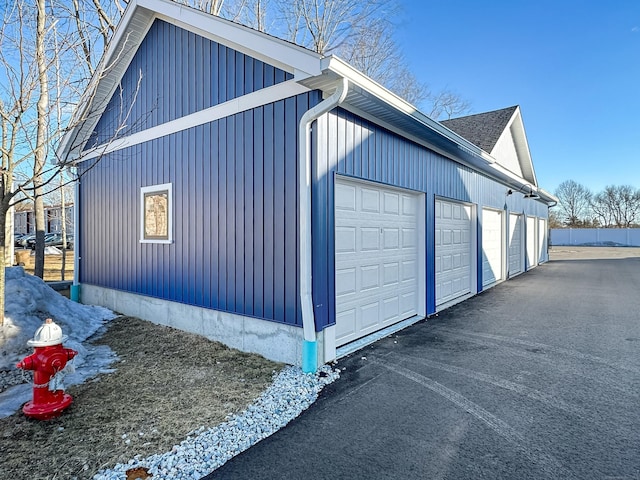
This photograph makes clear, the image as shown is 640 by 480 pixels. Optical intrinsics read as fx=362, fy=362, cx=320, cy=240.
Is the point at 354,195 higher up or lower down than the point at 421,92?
lower down

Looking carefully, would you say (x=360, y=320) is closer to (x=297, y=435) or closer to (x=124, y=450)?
(x=297, y=435)

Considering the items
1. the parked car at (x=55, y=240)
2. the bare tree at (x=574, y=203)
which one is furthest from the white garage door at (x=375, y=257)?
the bare tree at (x=574, y=203)

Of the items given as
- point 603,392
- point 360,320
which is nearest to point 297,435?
point 360,320

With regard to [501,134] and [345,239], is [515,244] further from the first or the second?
[345,239]

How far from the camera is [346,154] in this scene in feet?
14.3

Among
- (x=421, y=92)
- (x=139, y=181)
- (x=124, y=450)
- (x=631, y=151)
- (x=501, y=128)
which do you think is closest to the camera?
(x=124, y=450)

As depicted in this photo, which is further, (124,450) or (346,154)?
(346,154)

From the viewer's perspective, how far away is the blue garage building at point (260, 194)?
3.97 meters

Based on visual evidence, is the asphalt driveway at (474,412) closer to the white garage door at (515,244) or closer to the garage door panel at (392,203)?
the garage door panel at (392,203)

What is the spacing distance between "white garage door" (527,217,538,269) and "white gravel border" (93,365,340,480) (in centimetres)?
1360

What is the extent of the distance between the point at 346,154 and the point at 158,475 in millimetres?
3522

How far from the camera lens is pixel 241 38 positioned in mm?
4191

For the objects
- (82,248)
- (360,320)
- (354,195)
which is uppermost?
(354,195)

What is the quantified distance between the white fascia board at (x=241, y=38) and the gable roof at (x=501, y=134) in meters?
8.53
